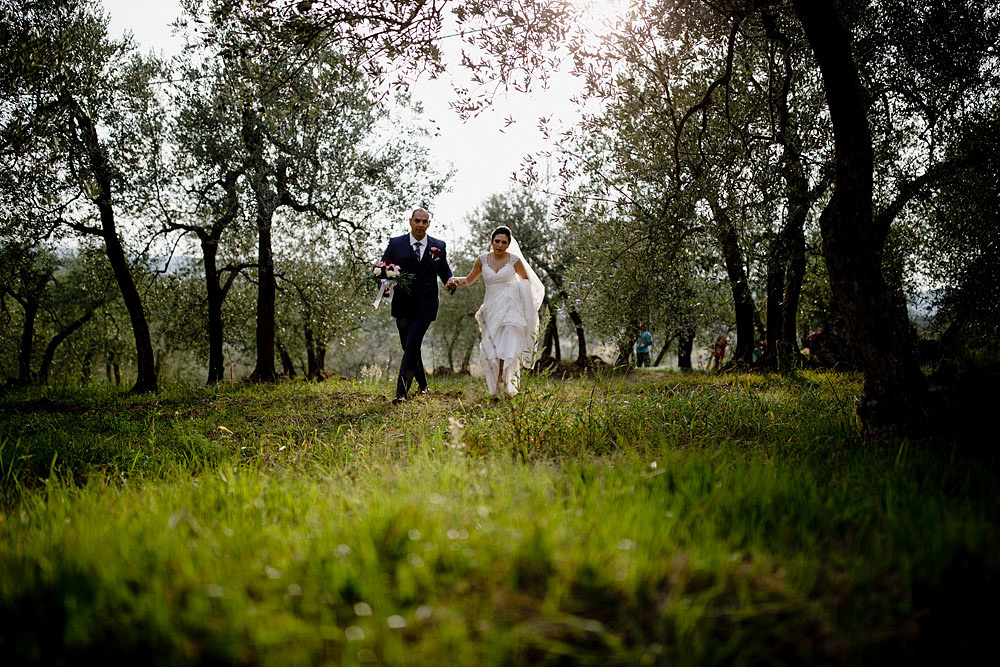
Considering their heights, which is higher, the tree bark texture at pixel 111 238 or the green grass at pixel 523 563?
the tree bark texture at pixel 111 238

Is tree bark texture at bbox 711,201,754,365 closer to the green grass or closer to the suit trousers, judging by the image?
the green grass

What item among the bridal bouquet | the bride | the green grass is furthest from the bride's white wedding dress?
the green grass

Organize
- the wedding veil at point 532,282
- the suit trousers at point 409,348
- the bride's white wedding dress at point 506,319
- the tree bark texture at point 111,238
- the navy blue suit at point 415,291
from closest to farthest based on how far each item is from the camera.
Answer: the bride's white wedding dress at point 506,319 < the suit trousers at point 409,348 < the wedding veil at point 532,282 < the navy blue suit at point 415,291 < the tree bark texture at point 111,238

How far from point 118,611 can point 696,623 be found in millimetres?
1934

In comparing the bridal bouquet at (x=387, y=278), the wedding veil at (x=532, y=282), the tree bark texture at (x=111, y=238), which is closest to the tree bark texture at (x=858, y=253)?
the wedding veil at (x=532, y=282)

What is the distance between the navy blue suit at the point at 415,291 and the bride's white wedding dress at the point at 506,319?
2.91 feet

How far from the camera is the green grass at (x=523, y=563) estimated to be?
1.67 metres

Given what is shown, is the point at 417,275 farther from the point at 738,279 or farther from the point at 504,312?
the point at 738,279

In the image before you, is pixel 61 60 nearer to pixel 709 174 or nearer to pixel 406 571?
pixel 709 174

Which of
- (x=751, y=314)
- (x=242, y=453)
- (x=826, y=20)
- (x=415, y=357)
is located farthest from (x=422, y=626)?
(x=751, y=314)

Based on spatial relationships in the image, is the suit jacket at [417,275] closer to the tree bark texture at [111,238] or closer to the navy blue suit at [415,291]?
the navy blue suit at [415,291]

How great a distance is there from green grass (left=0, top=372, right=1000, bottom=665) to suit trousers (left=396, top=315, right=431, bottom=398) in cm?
454

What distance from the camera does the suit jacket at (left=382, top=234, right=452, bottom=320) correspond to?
9016 mm

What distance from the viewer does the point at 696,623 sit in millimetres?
1754
